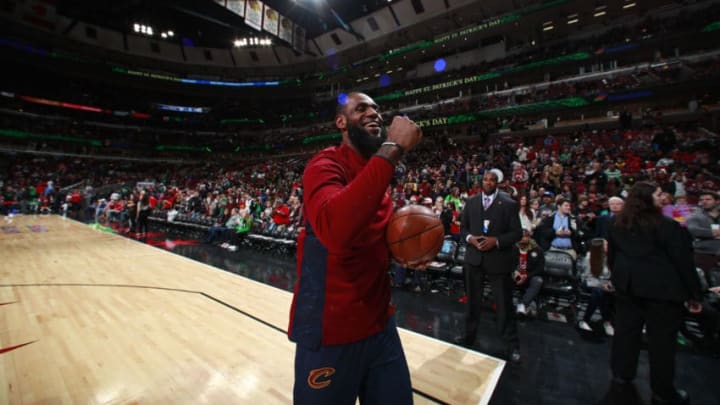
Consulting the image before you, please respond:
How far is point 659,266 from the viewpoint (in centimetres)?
234

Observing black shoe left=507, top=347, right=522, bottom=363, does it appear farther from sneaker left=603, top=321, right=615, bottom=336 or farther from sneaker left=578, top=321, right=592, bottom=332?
sneaker left=603, top=321, right=615, bottom=336

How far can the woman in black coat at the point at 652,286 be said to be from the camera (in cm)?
228

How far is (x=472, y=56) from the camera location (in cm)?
2416

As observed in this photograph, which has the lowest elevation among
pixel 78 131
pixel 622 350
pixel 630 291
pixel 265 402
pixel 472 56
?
pixel 265 402

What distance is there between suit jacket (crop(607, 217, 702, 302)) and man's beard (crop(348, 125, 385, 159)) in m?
2.48

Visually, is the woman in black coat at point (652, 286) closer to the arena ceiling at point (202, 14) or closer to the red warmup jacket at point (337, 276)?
the red warmup jacket at point (337, 276)

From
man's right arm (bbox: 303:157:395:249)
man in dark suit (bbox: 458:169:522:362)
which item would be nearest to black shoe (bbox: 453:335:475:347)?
man in dark suit (bbox: 458:169:522:362)

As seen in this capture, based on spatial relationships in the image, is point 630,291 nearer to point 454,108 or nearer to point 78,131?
point 454,108

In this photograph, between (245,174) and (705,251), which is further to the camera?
(245,174)

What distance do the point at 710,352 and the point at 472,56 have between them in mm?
25043

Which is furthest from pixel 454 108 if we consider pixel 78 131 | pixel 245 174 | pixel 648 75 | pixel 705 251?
pixel 78 131

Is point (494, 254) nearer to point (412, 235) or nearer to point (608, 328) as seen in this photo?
point (608, 328)

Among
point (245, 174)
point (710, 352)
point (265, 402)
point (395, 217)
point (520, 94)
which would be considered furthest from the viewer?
point (245, 174)

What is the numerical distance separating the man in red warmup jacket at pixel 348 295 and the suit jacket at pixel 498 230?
2.15 meters
